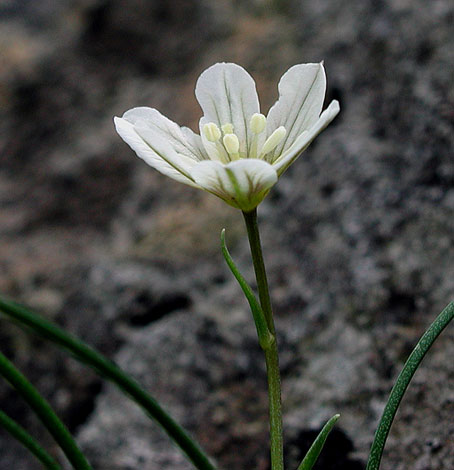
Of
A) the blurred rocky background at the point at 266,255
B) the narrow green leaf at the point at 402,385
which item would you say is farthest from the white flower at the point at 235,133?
the blurred rocky background at the point at 266,255

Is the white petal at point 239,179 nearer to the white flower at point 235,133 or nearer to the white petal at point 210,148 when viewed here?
the white flower at point 235,133

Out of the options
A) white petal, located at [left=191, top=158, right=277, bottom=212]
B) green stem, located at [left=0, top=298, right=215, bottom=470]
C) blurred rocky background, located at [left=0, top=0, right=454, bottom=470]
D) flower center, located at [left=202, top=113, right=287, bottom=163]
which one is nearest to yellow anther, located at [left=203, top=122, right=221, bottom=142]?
flower center, located at [left=202, top=113, right=287, bottom=163]

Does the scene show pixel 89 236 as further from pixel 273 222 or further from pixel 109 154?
pixel 273 222

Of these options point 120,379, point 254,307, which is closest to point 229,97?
point 254,307

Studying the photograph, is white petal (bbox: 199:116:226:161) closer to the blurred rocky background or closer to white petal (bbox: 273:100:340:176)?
white petal (bbox: 273:100:340:176)

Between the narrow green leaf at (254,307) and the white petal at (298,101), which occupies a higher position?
the white petal at (298,101)

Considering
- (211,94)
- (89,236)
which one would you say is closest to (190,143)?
(211,94)
